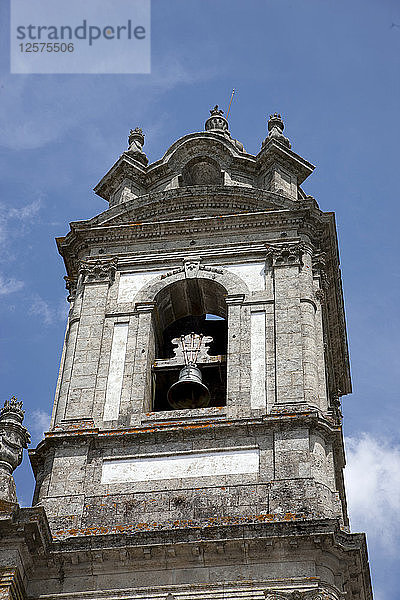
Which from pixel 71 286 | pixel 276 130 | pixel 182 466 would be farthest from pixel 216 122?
pixel 182 466

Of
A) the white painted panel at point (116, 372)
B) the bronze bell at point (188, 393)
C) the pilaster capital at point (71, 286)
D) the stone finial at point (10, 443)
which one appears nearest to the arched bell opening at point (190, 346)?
the bronze bell at point (188, 393)

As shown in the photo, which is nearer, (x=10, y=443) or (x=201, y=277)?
(x=10, y=443)

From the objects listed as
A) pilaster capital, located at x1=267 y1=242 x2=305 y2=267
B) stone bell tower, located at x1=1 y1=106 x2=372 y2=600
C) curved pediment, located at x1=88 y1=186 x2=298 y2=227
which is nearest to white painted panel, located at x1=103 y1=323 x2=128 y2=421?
stone bell tower, located at x1=1 y1=106 x2=372 y2=600

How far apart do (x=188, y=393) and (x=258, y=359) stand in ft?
4.65

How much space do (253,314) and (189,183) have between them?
6457mm

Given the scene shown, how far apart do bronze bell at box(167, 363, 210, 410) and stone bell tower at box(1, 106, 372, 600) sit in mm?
26

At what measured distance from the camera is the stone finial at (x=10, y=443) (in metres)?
19.6

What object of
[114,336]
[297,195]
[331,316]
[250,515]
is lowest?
[250,515]

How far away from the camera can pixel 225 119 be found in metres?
32.2

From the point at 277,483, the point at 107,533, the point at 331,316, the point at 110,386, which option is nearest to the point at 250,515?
the point at 277,483

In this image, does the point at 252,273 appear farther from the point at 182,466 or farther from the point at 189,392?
the point at 182,466

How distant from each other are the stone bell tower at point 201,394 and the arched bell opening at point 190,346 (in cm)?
4

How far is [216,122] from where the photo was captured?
31.7 meters

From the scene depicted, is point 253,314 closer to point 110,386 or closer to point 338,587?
point 110,386
